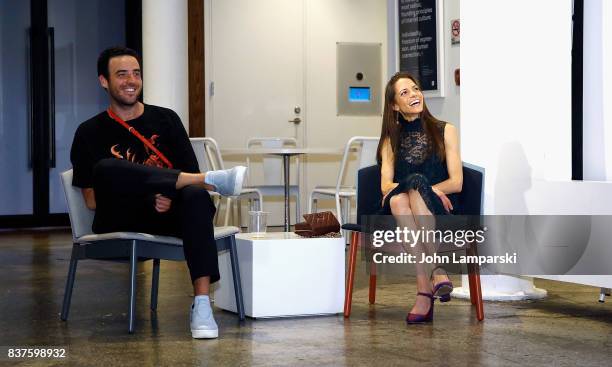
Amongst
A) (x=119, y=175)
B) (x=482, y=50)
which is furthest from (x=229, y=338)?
(x=482, y=50)

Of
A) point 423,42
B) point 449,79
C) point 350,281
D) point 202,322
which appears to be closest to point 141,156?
point 202,322

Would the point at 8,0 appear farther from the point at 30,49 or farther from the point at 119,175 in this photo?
the point at 119,175

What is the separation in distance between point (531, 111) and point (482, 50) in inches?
14.9

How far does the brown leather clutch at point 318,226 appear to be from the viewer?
181 inches

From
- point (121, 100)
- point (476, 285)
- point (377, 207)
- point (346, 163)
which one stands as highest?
point (121, 100)

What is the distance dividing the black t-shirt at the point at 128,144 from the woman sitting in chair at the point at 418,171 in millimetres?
869

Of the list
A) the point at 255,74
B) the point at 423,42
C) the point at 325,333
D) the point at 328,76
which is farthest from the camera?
the point at 328,76

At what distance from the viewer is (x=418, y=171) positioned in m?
4.56

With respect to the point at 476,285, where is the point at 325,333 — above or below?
Result: below

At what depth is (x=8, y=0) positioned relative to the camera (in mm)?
10094

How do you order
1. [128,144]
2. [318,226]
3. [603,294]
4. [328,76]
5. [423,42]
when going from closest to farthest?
[128,144] < [318,226] < [603,294] < [423,42] < [328,76]

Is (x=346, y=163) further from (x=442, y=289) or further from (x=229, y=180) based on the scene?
(x=229, y=180)

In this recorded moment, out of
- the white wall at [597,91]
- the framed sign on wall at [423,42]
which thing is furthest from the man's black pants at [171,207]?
the framed sign on wall at [423,42]

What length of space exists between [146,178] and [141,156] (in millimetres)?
307
